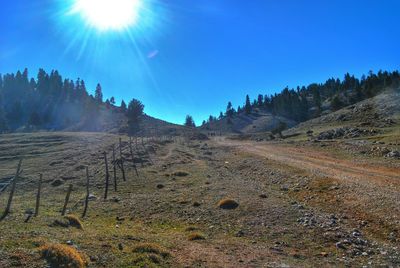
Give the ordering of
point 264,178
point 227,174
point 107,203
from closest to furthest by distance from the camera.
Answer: point 107,203 → point 264,178 → point 227,174

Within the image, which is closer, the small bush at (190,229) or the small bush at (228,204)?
the small bush at (190,229)

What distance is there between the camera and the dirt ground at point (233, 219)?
16844 millimetres

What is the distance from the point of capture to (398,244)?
1795cm

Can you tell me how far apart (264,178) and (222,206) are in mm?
15229

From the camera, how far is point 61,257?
47.4 ft

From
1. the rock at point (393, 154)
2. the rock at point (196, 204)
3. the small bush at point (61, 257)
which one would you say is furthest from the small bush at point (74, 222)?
the rock at point (393, 154)

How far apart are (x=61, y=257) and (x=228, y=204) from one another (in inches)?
656

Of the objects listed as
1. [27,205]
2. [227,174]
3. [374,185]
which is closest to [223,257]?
[374,185]

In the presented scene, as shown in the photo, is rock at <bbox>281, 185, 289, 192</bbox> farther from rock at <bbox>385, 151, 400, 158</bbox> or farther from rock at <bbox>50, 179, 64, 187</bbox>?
rock at <bbox>50, 179, 64, 187</bbox>

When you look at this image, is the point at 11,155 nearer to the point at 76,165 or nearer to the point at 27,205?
the point at 76,165

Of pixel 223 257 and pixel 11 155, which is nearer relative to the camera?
pixel 223 257

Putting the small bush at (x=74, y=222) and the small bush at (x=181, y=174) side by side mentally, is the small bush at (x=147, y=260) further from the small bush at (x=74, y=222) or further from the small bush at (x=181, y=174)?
the small bush at (x=181, y=174)

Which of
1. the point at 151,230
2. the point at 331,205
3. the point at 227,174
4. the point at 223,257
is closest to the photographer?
the point at 223,257

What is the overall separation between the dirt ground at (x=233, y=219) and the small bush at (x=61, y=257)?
0.34 m
